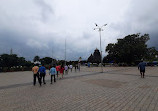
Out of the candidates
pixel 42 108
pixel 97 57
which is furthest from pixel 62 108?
pixel 97 57

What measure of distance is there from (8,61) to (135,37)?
50.7 m

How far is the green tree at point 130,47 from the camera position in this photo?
37.1 m

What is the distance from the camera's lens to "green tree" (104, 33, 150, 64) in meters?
37.1

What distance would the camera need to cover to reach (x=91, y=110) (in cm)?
389

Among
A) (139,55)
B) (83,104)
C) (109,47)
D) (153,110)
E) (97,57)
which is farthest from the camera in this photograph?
(97,57)

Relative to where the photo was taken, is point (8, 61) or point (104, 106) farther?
point (8, 61)

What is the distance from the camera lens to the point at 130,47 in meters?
37.3

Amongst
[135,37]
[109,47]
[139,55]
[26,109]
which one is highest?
[135,37]

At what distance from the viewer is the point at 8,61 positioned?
145 ft

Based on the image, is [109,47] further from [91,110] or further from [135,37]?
[91,110]

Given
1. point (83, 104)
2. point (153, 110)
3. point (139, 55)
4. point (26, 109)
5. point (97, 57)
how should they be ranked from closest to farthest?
point (153, 110), point (26, 109), point (83, 104), point (139, 55), point (97, 57)

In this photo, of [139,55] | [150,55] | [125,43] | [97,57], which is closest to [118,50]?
[125,43]

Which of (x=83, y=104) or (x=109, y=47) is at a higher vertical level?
(x=109, y=47)

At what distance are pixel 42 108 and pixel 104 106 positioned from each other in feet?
7.79
